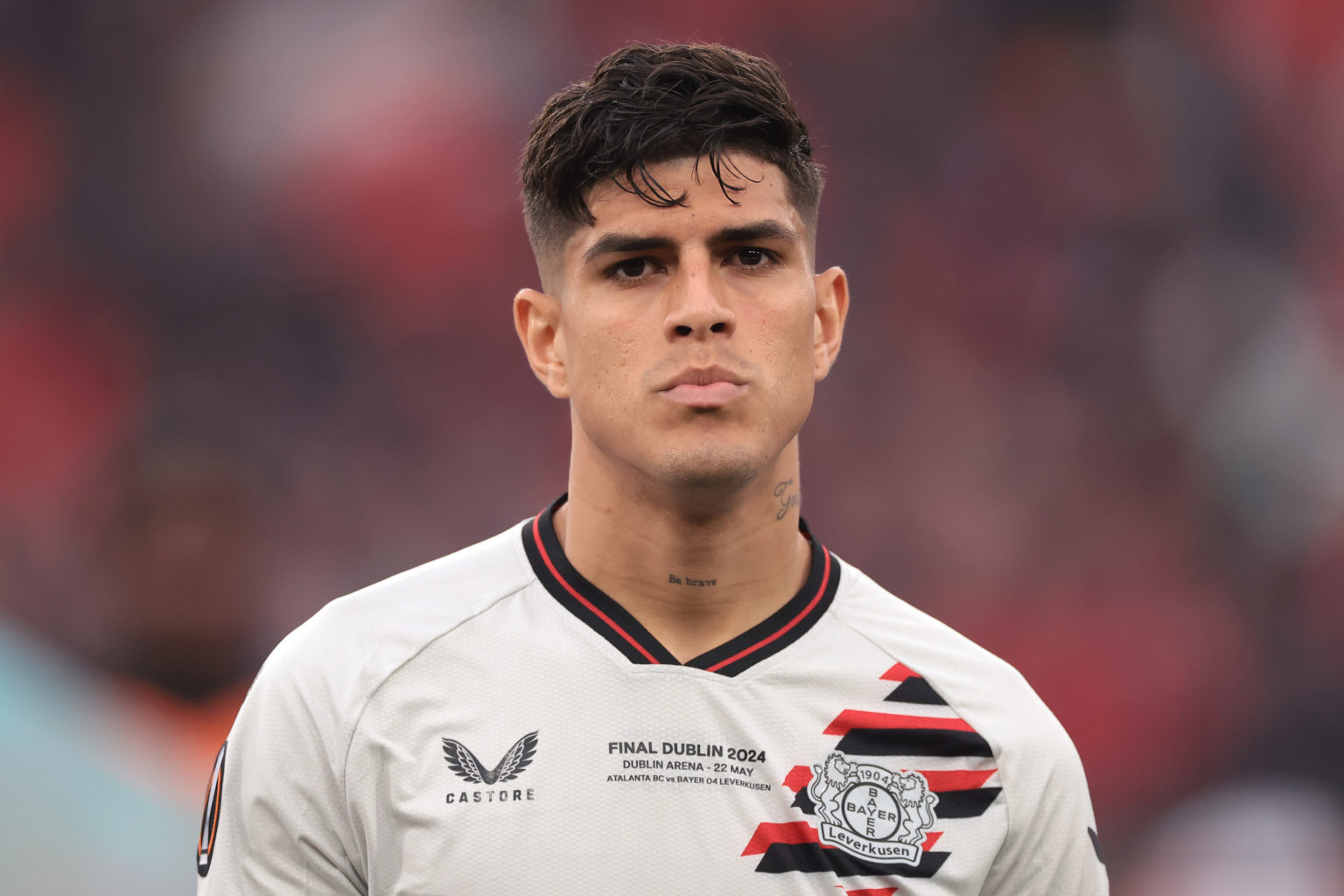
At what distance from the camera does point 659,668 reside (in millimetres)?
2305

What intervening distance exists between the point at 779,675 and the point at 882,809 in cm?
29

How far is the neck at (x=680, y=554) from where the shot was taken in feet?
7.74

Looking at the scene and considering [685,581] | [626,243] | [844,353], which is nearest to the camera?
[626,243]

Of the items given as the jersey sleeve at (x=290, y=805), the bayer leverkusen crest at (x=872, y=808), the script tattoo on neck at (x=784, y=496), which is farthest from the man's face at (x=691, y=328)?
the jersey sleeve at (x=290, y=805)

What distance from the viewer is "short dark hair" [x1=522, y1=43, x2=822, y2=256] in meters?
2.31

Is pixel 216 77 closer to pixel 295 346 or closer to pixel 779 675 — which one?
pixel 295 346

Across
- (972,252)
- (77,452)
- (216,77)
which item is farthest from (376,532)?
(972,252)

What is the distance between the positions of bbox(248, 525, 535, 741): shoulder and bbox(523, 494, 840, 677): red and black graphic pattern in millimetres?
49

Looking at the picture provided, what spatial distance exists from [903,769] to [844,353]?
4150 mm

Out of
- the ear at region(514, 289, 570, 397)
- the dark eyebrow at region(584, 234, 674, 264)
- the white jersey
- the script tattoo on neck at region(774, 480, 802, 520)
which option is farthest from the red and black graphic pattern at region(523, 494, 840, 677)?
the dark eyebrow at region(584, 234, 674, 264)

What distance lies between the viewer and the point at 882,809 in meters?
2.29

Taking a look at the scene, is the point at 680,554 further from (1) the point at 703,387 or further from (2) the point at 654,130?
(2) the point at 654,130

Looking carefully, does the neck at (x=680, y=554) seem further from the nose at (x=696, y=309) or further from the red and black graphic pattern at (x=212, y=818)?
the red and black graphic pattern at (x=212, y=818)

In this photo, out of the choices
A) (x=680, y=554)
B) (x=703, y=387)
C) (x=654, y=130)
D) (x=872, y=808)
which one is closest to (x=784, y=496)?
(x=680, y=554)
